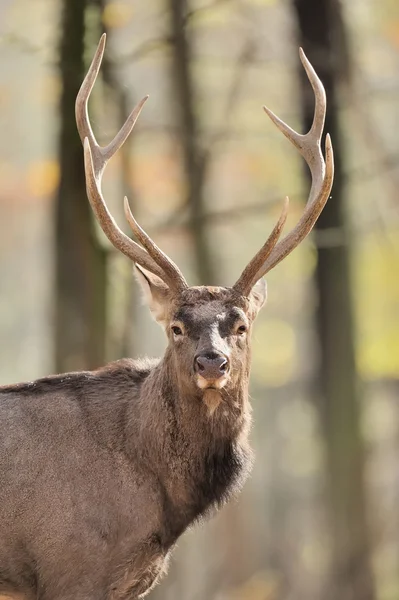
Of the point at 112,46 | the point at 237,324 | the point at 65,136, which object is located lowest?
the point at 237,324

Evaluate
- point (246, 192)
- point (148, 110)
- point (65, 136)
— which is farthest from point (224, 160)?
point (65, 136)

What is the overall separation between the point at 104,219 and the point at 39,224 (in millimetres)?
27777

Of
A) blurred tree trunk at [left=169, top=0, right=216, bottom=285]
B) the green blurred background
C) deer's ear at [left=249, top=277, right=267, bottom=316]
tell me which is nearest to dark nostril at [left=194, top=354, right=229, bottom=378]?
deer's ear at [left=249, top=277, right=267, bottom=316]

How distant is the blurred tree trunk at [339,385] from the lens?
1501 centimetres

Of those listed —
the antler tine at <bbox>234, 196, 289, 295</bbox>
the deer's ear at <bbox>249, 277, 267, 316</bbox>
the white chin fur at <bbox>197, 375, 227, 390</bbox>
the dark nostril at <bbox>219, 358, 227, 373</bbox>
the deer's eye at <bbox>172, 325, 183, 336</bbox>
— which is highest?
the antler tine at <bbox>234, 196, 289, 295</bbox>

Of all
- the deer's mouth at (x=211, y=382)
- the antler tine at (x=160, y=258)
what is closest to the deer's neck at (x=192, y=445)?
the deer's mouth at (x=211, y=382)

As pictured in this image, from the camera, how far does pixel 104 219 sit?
8.80 m

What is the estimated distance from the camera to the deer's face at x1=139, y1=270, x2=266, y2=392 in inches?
309

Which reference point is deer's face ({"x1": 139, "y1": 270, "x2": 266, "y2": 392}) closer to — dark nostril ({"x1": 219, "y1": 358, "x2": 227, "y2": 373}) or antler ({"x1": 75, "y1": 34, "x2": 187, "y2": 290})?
dark nostril ({"x1": 219, "y1": 358, "x2": 227, "y2": 373})

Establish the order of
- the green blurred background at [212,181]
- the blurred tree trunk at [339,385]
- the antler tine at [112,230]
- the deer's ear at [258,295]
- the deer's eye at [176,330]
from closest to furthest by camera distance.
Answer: the deer's eye at [176,330] < the antler tine at [112,230] < the deer's ear at [258,295] < the green blurred background at [212,181] < the blurred tree trunk at [339,385]

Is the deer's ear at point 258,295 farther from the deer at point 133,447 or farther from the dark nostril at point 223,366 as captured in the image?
the dark nostril at point 223,366

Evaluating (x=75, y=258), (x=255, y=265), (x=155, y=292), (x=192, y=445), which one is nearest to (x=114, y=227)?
(x=155, y=292)

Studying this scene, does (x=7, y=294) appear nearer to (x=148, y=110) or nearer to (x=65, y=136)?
(x=148, y=110)

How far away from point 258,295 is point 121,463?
1.85m
